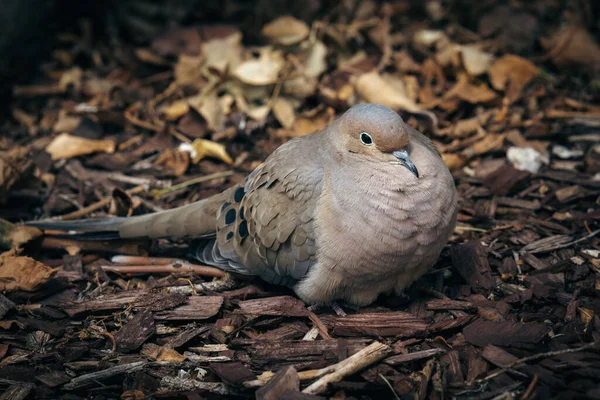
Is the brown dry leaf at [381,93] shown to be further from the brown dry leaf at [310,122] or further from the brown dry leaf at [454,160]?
the brown dry leaf at [454,160]

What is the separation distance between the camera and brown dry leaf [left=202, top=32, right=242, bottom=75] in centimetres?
669

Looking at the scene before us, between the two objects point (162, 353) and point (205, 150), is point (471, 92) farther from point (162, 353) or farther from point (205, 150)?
point (162, 353)

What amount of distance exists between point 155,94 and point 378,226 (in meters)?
3.78

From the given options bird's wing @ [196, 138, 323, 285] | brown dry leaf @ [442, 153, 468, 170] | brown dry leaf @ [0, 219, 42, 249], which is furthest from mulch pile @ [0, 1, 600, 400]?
bird's wing @ [196, 138, 323, 285]

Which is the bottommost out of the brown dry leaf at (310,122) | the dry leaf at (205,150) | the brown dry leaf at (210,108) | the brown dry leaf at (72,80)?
the dry leaf at (205,150)

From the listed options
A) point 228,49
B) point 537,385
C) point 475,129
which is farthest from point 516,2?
point 537,385

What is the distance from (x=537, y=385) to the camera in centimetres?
343

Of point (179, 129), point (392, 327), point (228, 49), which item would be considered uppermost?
point (228, 49)

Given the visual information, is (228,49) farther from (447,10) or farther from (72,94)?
(447,10)

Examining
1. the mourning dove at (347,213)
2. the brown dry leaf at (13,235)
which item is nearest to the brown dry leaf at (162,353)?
the mourning dove at (347,213)

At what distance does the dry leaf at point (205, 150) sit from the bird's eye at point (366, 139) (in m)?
2.04

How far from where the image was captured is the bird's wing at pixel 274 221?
13.6ft

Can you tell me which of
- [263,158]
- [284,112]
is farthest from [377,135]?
[284,112]

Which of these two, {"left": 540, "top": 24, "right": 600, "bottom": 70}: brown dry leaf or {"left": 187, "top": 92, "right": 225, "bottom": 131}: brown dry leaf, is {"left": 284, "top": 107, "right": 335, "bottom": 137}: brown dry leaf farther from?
{"left": 540, "top": 24, "right": 600, "bottom": 70}: brown dry leaf
